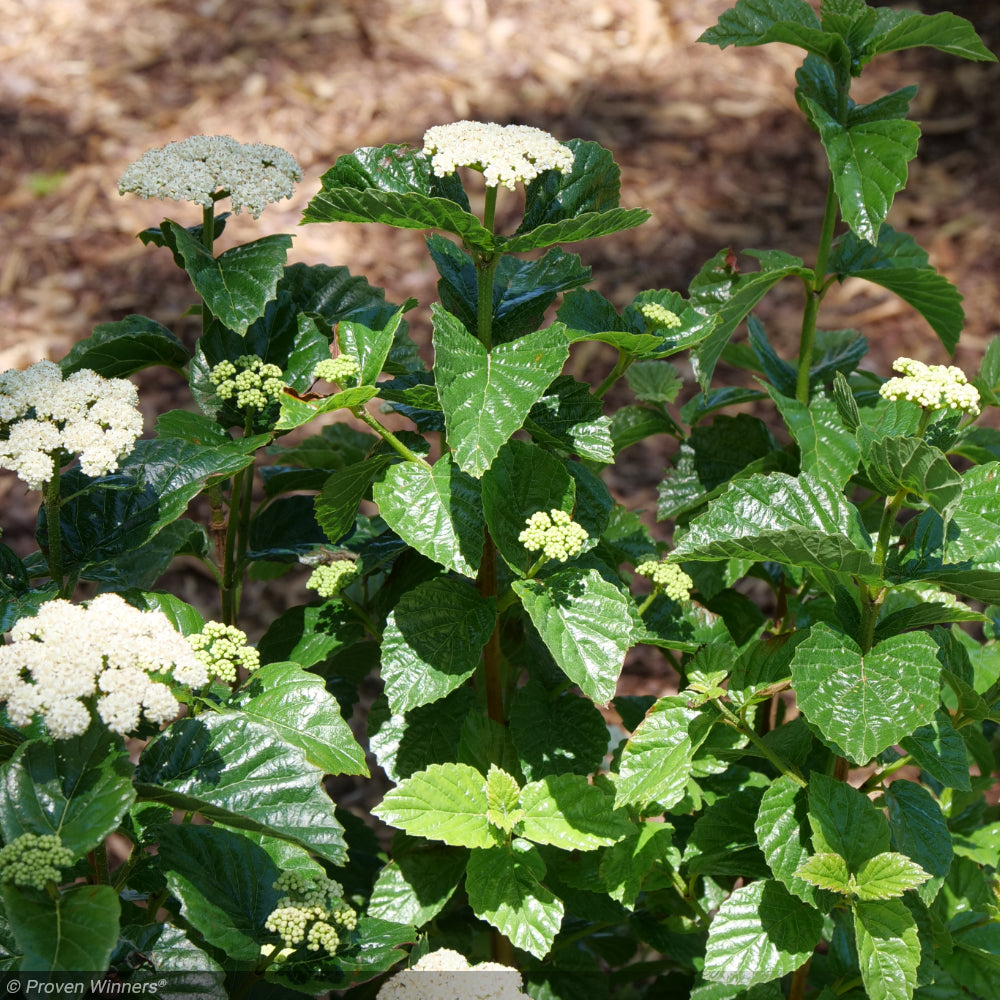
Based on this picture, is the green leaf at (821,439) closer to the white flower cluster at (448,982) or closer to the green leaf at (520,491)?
the green leaf at (520,491)

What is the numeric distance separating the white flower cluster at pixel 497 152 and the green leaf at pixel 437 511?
0.34 metres

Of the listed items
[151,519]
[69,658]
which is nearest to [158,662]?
[69,658]

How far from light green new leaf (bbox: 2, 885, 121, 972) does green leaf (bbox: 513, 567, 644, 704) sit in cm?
51

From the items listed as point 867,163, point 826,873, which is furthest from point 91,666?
point 867,163

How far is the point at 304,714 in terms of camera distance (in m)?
1.26

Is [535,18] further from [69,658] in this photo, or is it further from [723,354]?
[69,658]

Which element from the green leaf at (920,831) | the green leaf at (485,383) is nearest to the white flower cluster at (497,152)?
the green leaf at (485,383)

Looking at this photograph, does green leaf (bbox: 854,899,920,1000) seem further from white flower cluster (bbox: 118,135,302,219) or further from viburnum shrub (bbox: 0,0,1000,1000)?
white flower cluster (bbox: 118,135,302,219)

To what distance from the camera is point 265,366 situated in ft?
4.54

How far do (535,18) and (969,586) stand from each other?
3828mm

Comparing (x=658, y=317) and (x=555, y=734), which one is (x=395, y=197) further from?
(x=555, y=734)

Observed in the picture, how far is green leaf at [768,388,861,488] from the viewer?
4.63 ft

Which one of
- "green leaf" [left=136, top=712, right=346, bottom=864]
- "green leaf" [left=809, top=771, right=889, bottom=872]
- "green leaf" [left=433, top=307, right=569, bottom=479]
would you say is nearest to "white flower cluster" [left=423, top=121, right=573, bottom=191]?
"green leaf" [left=433, top=307, right=569, bottom=479]

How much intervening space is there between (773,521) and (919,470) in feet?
0.66
